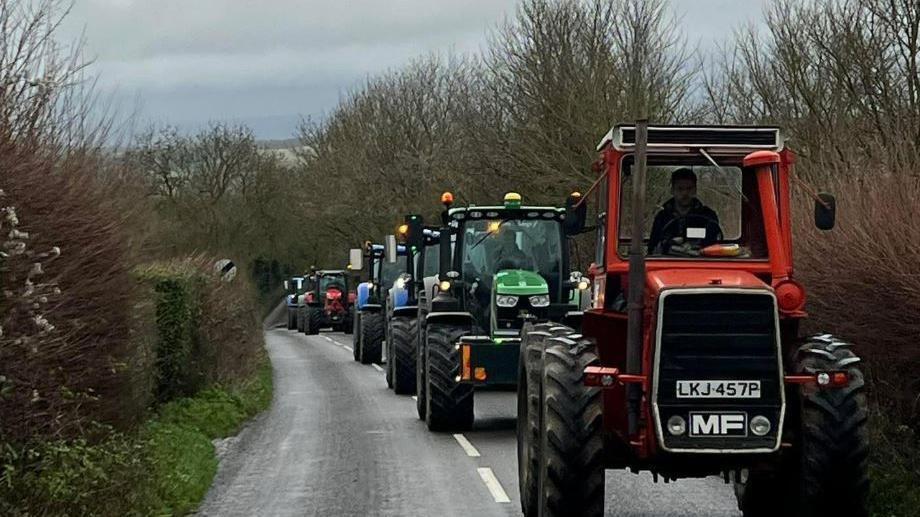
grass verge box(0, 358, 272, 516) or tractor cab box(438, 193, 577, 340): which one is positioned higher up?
tractor cab box(438, 193, 577, 340)

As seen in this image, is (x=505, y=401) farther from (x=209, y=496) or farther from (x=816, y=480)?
(x=816, y=480)

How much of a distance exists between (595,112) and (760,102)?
4.25 meters

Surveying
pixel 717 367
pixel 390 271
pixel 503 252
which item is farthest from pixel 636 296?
pixel 390 271

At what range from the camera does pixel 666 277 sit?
844 centimetres

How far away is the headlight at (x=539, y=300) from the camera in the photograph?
1551 cm

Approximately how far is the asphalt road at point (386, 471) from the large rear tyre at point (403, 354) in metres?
0.59

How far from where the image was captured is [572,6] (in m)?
34.3

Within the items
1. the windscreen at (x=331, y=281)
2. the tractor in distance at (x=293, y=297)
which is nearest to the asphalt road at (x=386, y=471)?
the windscreen at (x=331, y=281)

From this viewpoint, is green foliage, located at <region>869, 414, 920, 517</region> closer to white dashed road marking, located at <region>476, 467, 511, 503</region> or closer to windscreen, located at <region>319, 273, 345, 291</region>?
white dashed road marking, located at <region>476, 467, 511, 503</region>

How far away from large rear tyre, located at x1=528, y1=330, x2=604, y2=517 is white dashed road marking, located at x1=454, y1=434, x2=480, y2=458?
18.4ft

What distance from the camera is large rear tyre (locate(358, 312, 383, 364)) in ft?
100

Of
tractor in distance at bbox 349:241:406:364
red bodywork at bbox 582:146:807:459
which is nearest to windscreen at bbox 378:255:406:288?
tractor in distance at bbox 349:241:406:364

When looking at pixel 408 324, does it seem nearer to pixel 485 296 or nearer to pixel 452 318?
pixel 485 296

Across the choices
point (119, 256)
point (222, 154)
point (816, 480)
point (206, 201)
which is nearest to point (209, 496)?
point (119, 256)
